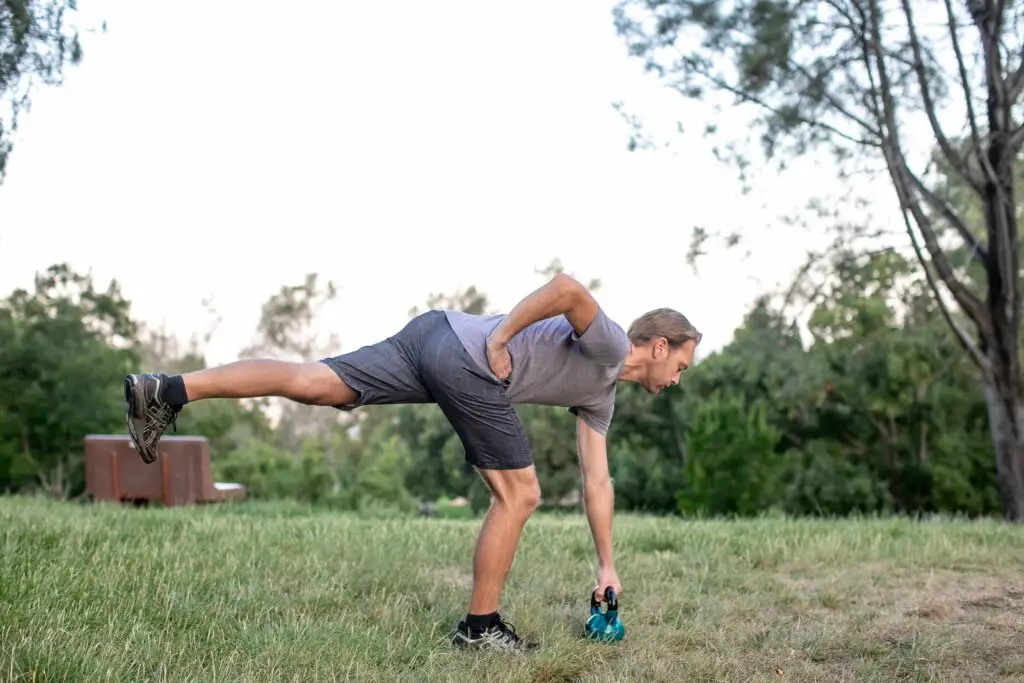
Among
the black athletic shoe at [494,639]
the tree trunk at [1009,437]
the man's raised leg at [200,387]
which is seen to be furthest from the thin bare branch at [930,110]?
the man's raised leg at [200,387]

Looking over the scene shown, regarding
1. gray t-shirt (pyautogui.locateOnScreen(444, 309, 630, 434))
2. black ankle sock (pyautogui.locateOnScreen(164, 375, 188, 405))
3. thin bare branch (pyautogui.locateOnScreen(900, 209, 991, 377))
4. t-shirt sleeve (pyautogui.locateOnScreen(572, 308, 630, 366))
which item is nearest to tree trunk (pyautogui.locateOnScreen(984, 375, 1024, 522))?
thin bare branch (pyautogui.locateOnScreen(900, 209, 991, 377))

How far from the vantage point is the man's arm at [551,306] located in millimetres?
3725

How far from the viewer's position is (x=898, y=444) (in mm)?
29141

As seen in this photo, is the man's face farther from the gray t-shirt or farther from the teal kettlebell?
the teal kettlebell

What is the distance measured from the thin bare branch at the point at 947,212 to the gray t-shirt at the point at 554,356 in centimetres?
1018

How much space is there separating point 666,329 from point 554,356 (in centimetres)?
48

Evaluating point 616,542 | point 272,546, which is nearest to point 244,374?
point 272,546

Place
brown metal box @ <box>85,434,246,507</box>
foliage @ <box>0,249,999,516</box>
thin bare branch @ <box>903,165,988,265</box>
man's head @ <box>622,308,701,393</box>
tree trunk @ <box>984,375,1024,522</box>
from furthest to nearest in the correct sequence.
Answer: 1. foliage @ <box>0,249,999,516</box>
2. tree trunk @ <box>984,375,1024,522</box>
3. thin bare branch @ <box>903,165,988,265</box>
4. brown metal box @ <box>85,434,246,507</box>
5. man's head @ <box>622,308,701,393</box>

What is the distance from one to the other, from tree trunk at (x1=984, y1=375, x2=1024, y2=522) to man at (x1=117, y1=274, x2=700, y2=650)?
10647 millimetres

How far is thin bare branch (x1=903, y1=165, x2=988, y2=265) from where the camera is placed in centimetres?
1282

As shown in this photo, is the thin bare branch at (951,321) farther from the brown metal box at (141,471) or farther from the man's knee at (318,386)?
the man's knee at (318,386)

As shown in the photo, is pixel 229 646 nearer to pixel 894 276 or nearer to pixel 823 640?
pixel 823 640

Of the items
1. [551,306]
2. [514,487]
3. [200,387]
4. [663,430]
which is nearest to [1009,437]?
[514,487]

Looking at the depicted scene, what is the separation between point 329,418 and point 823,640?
37.8 meters
